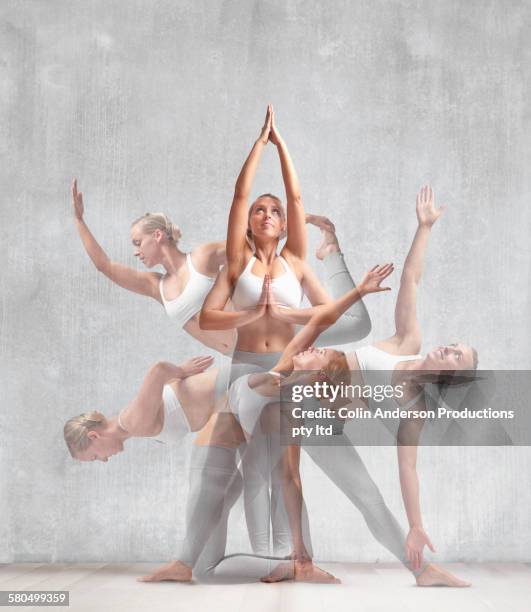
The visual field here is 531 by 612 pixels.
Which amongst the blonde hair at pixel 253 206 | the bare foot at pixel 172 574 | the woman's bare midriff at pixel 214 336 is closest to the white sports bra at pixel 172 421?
the woman's bare midriff at pixel 214 336

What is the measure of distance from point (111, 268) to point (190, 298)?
0.43 metres

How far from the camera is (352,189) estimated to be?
13.1 ft

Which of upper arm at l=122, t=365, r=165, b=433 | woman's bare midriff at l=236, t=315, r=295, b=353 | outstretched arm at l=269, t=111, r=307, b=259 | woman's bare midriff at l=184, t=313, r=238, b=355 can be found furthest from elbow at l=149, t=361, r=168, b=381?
outstretched arm at l=269, t=111, r=307, b=259

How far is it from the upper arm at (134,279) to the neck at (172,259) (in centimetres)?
6

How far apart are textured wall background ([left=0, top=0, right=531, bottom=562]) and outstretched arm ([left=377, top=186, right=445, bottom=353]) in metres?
0.04

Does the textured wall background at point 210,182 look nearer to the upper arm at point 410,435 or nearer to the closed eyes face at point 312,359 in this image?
the upper arm at point 410,435

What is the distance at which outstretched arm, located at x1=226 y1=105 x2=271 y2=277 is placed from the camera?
382 cm

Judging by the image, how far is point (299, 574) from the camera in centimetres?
361

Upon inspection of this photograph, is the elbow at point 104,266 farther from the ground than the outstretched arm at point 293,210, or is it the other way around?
the outstretched arm at point 293,210

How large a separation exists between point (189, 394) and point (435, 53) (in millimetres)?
2035

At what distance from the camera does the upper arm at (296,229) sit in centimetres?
383

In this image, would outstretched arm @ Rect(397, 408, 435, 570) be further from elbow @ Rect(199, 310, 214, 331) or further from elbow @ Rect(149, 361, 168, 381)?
elbow @ Rect(149, 361, 168, 381)

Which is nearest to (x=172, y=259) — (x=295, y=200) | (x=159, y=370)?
(x=159, y=370)

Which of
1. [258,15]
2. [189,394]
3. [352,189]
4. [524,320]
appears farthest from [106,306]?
[524,320]
